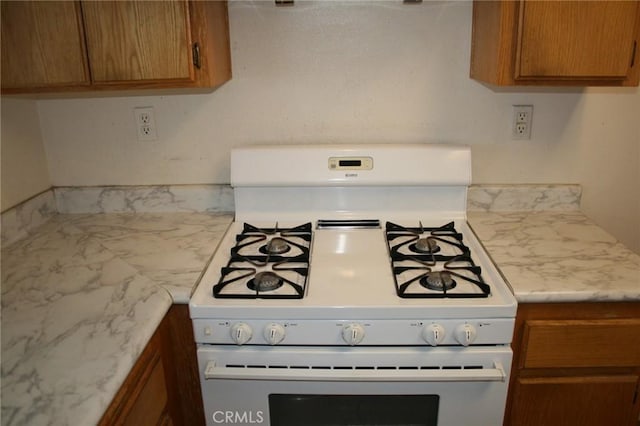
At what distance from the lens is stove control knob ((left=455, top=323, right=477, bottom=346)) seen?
1.22 meters

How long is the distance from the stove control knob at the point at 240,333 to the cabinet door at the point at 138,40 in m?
0.70

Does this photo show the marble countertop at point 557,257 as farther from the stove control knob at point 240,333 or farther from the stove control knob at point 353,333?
the stove control knob at point 240,333

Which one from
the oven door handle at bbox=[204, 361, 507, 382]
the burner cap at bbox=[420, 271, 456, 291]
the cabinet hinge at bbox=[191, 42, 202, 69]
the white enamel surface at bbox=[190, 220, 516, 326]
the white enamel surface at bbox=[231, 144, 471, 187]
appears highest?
the cabinet hinge at bbox=[191, 42, 202, 69]

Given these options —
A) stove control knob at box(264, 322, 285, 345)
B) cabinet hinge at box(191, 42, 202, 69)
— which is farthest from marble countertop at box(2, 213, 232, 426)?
cabinet hinge at box(191, 42, 202, 69)

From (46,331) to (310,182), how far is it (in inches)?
35.1

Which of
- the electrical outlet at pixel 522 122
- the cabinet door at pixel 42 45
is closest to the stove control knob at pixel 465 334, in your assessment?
the electrical outlet at pixel 522 122

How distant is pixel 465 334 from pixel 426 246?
343mm

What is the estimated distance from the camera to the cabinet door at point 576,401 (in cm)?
134

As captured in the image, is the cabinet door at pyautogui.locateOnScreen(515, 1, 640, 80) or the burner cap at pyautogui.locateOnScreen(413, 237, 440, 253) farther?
the burner cap at pyautogui.locateOnScreen(413, 237, 440, 253)

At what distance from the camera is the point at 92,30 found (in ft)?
4.45

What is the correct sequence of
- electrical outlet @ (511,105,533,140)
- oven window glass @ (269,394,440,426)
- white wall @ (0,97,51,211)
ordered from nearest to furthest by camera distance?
oven window glass @ (269,394,440,426) < white wall @ (0,97,51,211) < electrical outlet @ (511,105,533,140)

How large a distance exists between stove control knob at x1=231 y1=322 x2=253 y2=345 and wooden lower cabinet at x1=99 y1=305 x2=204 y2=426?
144mm

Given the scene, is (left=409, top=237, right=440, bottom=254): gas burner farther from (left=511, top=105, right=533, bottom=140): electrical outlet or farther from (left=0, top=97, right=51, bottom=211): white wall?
(left=0, top=97, right=51, bottom=211): white wall

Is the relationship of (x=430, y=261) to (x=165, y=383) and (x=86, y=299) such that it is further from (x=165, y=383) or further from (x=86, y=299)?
(x=86, y=299)
